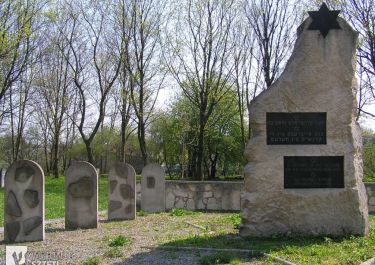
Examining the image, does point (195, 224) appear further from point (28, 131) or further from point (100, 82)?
point (28, 131)

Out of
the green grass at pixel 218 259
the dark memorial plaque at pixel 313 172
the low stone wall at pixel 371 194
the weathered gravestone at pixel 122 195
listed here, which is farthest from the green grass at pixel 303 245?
the low stone wall at pixel 371 194

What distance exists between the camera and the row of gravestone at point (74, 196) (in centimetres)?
855

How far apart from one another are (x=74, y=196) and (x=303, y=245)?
525 cm

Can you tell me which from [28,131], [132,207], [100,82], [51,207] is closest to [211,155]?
[100,82]

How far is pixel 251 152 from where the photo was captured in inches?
323

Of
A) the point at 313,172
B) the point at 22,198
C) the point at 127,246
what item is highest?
the point at 313,172

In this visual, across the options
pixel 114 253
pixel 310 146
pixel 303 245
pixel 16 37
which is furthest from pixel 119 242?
pixel 16 37

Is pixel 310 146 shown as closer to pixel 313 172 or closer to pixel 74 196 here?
pixel 313 172

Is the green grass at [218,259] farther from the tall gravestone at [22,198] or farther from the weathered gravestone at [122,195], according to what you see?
the weathered gravestone at [122,195]

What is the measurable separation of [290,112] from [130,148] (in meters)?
Answer: 43.7

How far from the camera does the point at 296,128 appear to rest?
832 centimetres

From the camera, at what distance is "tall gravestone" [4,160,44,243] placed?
855cm

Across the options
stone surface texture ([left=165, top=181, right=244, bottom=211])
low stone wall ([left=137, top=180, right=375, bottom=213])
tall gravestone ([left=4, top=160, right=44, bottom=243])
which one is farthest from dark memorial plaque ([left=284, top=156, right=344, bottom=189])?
stone surface texture ([left=165, top=181, right=244, bottom=211])

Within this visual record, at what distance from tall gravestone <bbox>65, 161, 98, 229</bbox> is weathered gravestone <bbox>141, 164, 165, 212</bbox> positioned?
14.3 ft
